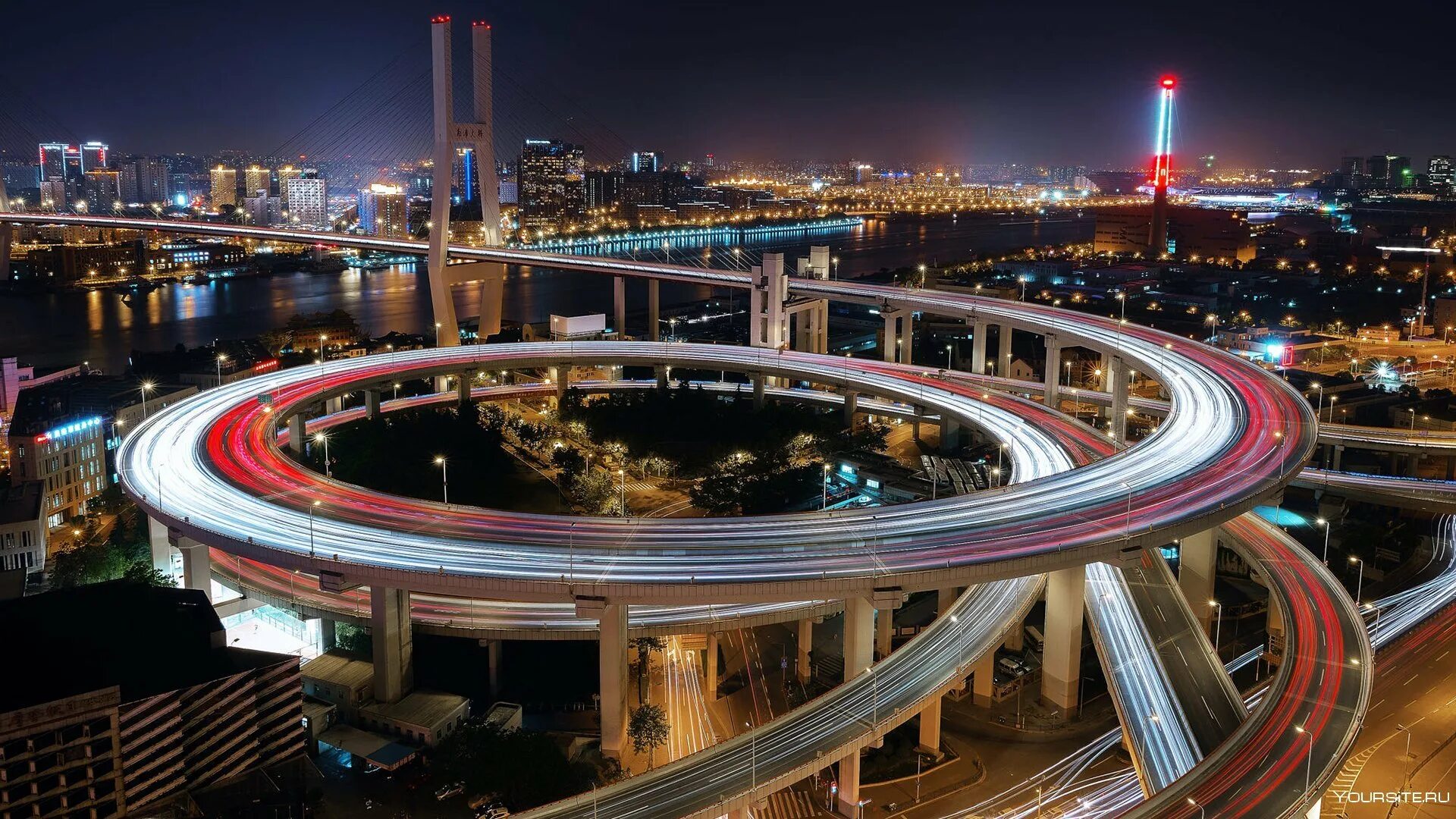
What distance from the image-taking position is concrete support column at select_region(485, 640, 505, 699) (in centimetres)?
698

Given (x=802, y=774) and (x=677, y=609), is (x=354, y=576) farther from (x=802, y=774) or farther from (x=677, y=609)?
(x=802, y=774)

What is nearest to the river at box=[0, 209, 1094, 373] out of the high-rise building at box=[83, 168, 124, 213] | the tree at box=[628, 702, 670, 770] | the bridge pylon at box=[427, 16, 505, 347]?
the bridge pylon at box=[427, 16, 505, 347]

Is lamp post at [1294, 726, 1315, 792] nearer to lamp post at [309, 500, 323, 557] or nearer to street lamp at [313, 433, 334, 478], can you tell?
lamp post at [309, 500, 323, 557]

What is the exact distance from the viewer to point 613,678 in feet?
19.7

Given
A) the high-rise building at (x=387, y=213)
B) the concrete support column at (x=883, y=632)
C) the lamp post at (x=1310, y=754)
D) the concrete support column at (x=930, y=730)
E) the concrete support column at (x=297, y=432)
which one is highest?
the high-rise building at (x=387, y=213)

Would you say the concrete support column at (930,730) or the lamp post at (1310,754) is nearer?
the lamp post at (1310,754)

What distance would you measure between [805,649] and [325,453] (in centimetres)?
488

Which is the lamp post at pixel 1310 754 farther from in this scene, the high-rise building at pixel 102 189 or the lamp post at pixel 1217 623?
the high-rise building at pixel 102 189

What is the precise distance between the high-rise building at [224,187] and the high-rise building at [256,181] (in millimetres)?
499

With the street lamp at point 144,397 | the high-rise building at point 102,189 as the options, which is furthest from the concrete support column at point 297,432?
the high-rise building at point 102,189

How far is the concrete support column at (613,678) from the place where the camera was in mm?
5875

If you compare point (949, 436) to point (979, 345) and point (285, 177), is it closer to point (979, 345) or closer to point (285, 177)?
point (979, 345)

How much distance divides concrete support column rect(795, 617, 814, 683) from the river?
632 inches

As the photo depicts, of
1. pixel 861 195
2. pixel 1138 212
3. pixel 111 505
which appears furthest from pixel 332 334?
pixel 861 195
